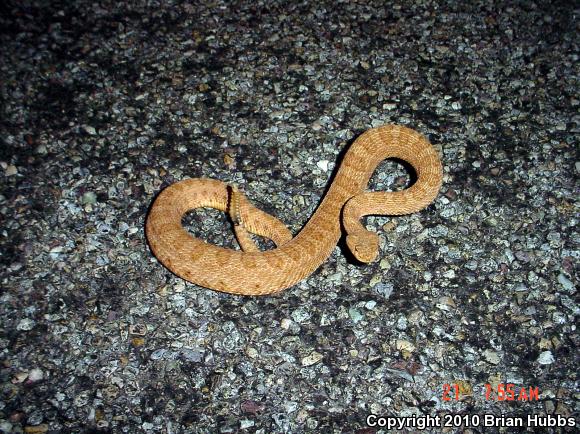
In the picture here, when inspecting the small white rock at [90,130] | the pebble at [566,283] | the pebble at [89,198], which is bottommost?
the pebble at [566,283]

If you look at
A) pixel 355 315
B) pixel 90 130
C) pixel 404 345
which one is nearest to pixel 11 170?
pixel 90 130

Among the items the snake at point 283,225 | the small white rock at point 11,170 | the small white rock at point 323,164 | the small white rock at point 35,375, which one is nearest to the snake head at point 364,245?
the snake at point 283,225

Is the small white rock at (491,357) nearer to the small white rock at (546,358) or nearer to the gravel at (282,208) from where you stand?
the gravel at (282,208)

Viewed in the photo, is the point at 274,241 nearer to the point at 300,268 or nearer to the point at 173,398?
the point at 300,268

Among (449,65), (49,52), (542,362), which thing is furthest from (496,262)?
(49,52)

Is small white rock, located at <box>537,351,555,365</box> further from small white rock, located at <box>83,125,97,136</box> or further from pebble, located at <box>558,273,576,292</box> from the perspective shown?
small white rock, located at <box>83,125,97,136</box>

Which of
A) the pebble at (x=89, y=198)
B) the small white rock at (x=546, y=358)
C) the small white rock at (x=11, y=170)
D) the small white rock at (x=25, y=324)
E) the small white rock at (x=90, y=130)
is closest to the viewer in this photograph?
the small white rock at (x=546, y=358)
